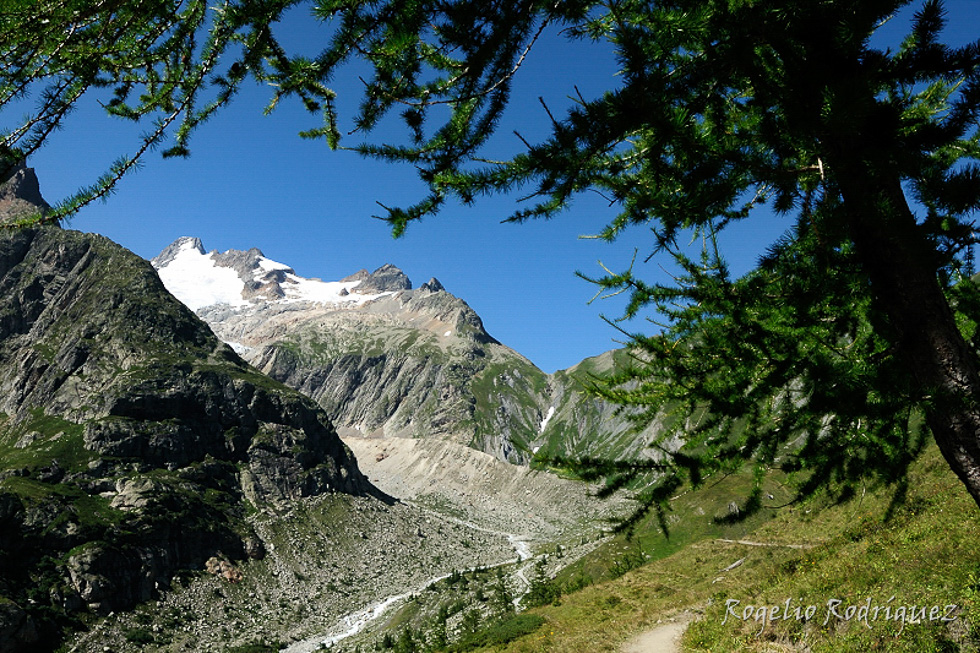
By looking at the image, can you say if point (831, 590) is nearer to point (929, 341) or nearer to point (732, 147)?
point (929, 341)

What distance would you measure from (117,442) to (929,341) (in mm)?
155536

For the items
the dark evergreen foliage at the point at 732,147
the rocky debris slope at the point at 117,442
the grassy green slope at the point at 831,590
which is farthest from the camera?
the rocky debris slope at the point at 117,442

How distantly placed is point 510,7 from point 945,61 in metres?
3.33

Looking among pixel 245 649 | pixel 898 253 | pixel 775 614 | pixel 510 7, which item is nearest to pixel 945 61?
pixel 898 253

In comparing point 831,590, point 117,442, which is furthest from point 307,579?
point 831,590

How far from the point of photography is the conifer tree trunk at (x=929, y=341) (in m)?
3.83

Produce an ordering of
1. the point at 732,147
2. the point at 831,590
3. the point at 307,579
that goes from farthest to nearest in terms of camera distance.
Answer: the point at 307,579 → the point at 831,590 → the point at 732,147

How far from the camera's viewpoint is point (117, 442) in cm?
12031

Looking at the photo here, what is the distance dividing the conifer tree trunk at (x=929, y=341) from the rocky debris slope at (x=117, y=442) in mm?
106087

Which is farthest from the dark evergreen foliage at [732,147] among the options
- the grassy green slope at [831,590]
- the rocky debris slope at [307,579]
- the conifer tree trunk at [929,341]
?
the rocky debris slope at [307,579]

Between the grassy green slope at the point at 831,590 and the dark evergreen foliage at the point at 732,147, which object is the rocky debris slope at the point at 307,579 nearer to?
the grassy green slope at the point at 831,590

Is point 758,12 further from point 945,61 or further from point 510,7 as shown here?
point 510,7

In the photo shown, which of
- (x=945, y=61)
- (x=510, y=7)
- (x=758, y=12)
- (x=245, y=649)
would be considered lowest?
(x=245, y=649)

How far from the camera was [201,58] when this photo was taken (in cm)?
445
